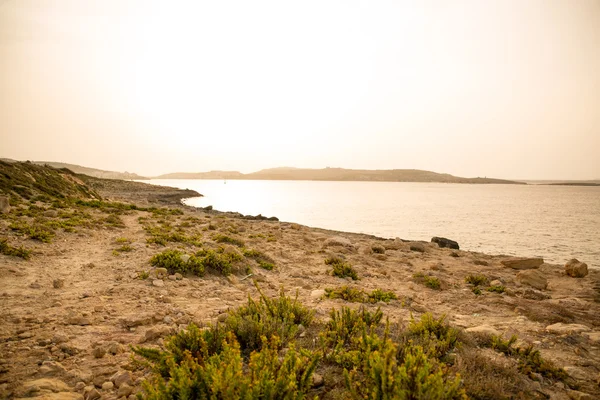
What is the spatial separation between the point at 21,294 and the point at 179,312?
367 cm

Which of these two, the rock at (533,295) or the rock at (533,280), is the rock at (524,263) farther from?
the rock at (533,295)

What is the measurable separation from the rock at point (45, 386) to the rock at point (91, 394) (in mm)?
221

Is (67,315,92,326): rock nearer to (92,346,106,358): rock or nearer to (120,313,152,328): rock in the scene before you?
(120,313,152,328): rock

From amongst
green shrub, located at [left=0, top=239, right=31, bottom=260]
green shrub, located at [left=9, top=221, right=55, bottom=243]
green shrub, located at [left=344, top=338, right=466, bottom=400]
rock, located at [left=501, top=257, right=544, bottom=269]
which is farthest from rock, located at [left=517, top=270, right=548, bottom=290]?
green shrub, located at [left=9, top=221, right=55, bottom=243]

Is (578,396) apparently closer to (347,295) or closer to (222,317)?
(347,295)

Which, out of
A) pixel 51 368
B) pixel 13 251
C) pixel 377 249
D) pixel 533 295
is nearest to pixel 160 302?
pixel 51 368

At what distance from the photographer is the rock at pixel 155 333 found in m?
4.86

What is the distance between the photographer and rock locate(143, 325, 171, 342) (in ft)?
15.9

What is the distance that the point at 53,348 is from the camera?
14.0 ft

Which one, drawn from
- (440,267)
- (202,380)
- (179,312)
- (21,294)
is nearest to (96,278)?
(21,294)

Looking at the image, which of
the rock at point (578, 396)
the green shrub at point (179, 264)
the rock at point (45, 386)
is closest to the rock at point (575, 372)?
the rock at point (578, 396)

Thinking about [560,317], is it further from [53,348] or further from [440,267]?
[53,348]

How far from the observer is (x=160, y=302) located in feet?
21.8

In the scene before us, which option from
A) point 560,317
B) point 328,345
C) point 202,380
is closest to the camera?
point 202,380
